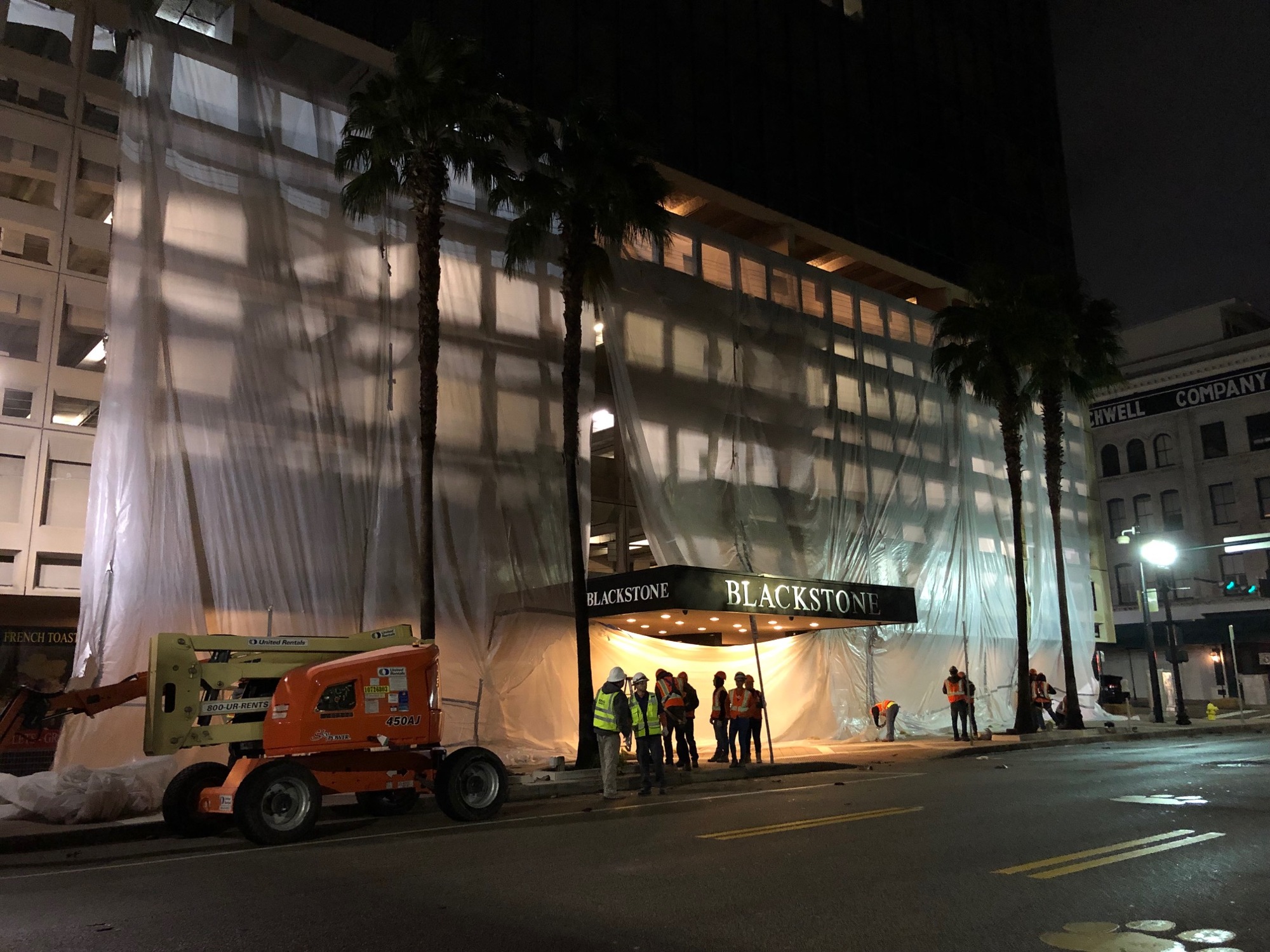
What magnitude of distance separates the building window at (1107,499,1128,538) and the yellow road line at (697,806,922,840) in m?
50.7

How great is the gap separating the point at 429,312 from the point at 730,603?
25.4ft

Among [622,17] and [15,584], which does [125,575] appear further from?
[622,17]

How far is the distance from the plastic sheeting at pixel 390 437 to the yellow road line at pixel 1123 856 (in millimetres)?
12885

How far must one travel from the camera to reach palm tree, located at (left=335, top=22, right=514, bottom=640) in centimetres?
1694

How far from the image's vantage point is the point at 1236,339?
5262 cm

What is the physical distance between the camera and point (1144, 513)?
2149 inches

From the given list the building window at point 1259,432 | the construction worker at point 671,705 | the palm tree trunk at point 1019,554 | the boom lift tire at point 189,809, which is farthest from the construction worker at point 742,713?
the building window at point 1259,432

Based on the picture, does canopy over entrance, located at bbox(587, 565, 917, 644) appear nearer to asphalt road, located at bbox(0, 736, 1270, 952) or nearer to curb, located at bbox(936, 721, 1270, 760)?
curb, located at bbox(936, 721, 1270, 760)

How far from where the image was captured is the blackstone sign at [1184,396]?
2000 inches

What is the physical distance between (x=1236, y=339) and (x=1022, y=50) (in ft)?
69.9

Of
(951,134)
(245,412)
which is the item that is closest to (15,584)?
(245,412)

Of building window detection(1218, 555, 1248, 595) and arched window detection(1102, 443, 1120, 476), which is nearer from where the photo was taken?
building window detection(1218, 555, 1248, 595)

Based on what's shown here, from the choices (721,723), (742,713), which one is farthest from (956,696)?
(742,713)

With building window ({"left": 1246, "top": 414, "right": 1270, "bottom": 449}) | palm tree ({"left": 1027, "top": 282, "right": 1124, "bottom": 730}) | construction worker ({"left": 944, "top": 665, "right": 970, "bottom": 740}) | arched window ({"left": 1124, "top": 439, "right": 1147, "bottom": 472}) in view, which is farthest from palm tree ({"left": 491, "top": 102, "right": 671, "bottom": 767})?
arched window ({"left": 1124, "top": 439, "right": 1147, "bottom": 472})
